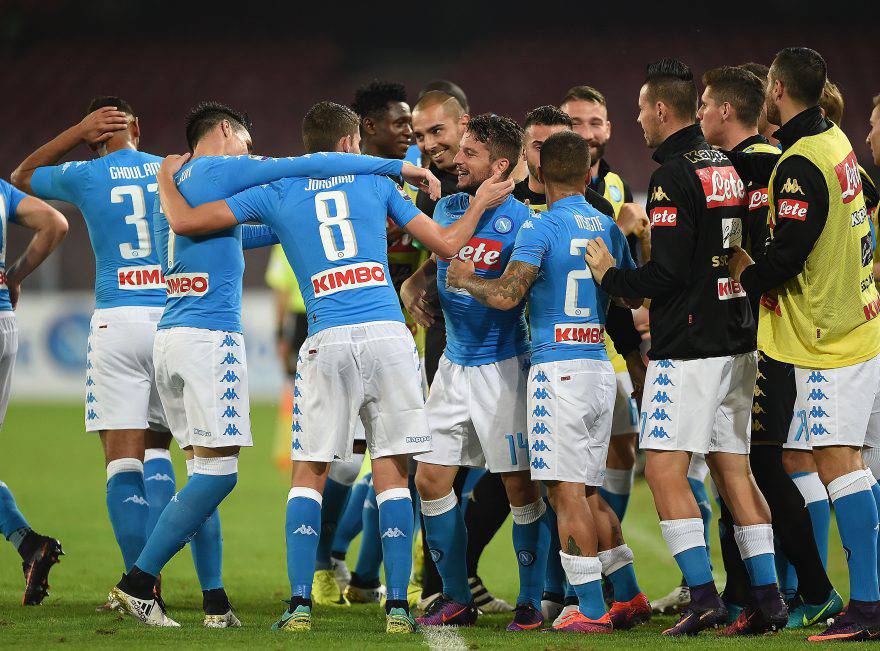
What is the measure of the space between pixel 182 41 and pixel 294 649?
77.4ft

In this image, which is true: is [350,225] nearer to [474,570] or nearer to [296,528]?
[296,528]

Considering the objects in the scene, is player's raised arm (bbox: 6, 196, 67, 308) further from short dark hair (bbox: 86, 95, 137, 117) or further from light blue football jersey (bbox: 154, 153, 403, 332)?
light blue football jersey (bbox: 154, 153, 403, 332)

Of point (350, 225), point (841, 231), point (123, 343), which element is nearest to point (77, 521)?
point (123, 343)

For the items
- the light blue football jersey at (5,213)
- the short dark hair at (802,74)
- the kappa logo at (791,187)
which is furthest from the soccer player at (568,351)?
the light blue football jersey at (5,213)

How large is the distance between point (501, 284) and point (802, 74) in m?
1.64

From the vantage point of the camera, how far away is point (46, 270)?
779 inches

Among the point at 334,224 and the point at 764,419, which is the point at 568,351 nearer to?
the point at 764,419

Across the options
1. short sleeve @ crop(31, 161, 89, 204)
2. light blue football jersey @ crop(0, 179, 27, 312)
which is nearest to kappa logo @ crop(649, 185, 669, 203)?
short sleeve @ crop(31, 161, 89, 204)

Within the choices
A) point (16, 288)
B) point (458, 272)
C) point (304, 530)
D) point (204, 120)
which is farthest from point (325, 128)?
point (16, 288)

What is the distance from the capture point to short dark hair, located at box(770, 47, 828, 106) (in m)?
5.07

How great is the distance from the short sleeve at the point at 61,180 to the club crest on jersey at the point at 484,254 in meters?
2.16

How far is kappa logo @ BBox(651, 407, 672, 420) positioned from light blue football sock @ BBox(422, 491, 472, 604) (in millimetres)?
1084

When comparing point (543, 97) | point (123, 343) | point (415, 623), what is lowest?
point (415, 623)

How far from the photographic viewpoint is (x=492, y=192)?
17.5 ft
